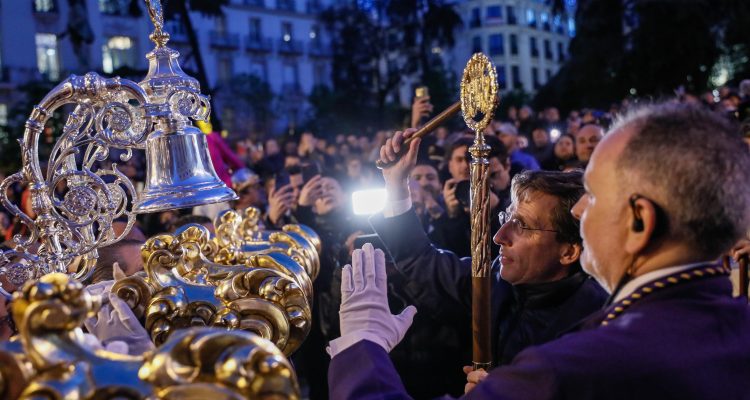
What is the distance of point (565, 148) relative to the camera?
8.41m

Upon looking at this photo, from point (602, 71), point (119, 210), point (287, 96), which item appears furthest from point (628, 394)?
point (287, 96)

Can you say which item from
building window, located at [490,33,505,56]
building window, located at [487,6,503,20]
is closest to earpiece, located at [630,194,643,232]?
building window, located at [490,33,505,56]

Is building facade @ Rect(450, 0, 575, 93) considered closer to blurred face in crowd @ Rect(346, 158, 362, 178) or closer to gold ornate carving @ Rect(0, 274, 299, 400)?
blurred face in crowd @ Rect(346, 158, 362, 178)

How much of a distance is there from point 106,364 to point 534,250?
5.95 ft

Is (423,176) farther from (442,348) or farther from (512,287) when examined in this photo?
(512,287)

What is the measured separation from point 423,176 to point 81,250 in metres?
3.71

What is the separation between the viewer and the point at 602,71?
27031mm

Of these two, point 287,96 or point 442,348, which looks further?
point 287,96

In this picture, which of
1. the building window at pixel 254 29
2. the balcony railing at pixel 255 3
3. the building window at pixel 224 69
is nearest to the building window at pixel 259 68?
the building window at pixel 254 29

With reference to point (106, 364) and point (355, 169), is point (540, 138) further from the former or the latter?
point (106, 364)

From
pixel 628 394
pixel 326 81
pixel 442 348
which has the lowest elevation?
pixel 442 348

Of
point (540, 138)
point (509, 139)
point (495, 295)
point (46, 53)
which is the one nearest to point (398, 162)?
point (495, 295)

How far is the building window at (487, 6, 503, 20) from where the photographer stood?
240 feet

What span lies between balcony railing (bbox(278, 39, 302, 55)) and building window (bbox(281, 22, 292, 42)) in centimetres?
28
